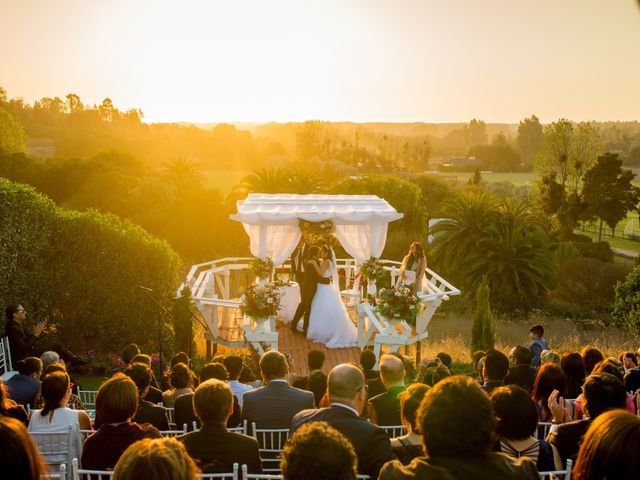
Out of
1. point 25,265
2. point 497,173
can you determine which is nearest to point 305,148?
point 497,173

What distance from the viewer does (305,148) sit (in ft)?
269

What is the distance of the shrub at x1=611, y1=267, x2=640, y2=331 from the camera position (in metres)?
16.9

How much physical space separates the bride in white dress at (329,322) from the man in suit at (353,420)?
8102mm

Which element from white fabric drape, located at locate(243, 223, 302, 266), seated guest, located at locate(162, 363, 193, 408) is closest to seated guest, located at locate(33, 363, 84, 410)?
seated guest, located at locate(162, 363, 193, 408)

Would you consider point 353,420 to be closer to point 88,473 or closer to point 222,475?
point 222,475

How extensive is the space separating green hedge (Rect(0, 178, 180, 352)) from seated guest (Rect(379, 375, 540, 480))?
9.85 m

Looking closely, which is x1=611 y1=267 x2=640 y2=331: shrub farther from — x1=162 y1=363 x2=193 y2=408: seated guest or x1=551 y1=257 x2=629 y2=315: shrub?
x1=162 y1=363 x2=193 y2=408: seated guest

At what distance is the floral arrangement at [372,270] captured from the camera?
13180 mm

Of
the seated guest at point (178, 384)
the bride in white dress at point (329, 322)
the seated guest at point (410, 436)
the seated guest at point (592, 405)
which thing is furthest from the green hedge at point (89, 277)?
the seated guest at point (592, 405)

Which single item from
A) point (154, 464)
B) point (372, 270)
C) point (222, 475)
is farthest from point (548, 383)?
point (372, 270)

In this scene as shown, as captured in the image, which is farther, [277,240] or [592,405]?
[277,240]

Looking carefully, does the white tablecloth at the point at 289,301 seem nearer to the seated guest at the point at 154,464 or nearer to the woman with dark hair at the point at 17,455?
the seated guest at the point at 154,464

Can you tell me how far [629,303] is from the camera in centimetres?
1744

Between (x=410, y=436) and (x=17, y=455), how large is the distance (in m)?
2.47
